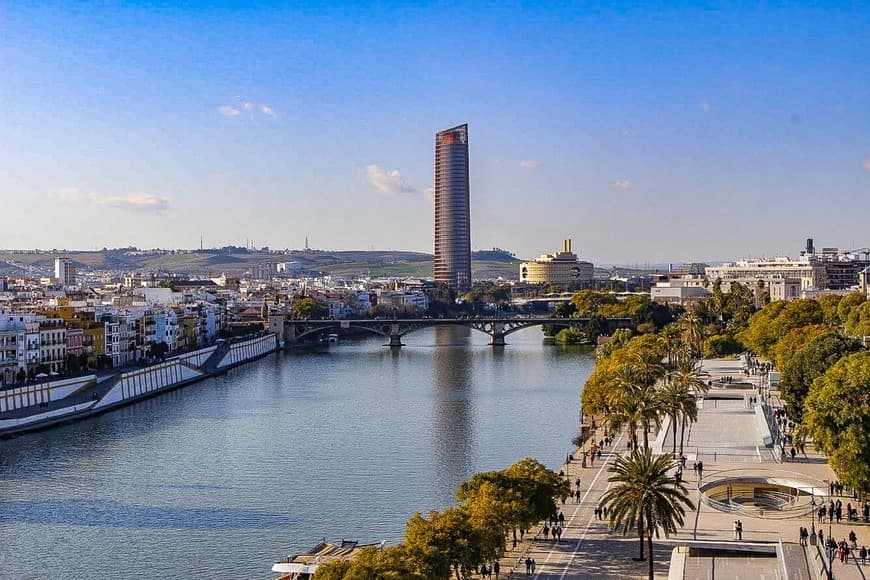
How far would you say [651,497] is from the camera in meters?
16.9

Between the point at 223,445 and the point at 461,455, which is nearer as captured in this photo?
the point at 461,455

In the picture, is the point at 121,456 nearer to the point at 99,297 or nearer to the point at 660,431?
the point at 660,431

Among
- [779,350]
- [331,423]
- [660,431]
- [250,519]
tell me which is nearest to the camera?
[250,519]

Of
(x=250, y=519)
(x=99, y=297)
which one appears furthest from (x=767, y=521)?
(x=99, y=297)

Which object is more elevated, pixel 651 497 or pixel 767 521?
pixel 651 497

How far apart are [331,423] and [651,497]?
22653 mm

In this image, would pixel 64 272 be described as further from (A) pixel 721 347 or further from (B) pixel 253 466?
(B) pixel 253 466

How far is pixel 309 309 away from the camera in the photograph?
300 ft

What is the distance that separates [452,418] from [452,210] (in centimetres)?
11073

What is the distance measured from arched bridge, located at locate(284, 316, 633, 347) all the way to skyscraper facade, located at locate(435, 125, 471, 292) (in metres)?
63.6

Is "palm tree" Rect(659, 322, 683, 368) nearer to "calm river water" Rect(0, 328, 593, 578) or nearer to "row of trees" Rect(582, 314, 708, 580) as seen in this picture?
"row of trees" Rect(582, 314, 708, 580)

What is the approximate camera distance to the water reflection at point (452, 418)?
1113 inches

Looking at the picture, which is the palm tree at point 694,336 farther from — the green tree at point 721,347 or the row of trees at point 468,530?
the row of trees at point 468,530

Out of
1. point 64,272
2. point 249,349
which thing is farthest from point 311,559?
point 64,272
